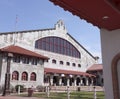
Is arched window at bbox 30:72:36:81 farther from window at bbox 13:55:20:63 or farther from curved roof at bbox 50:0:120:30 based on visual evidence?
curved roof at bbox 50:0:120:30

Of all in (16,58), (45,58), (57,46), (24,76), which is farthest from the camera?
(57,46)

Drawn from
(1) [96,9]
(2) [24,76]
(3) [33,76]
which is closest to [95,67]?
(3) [33,76]

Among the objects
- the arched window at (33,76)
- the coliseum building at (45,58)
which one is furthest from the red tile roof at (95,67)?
the arched window at (33,76)

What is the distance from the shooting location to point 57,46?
44.1 metres

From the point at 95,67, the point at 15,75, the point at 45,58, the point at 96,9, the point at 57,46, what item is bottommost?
the point at 15,75

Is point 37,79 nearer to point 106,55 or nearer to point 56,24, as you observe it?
point 56,24

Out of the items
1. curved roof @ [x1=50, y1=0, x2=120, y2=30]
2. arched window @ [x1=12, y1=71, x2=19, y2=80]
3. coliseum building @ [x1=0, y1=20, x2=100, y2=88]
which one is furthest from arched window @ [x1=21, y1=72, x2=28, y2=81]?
curved roof @ [x1=50, y1=0, x2=120, y2=30]

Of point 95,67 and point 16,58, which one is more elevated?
point 16,58

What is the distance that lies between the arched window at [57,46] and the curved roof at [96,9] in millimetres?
33241

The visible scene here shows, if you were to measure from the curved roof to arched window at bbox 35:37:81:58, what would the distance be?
3324 cm

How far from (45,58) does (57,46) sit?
29.9ft

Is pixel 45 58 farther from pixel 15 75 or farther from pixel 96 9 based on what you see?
A: pixel 96 9

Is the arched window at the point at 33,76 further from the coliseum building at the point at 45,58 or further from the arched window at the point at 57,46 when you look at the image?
the arched window at the point at 57,46

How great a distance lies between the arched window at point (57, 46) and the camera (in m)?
40.7
